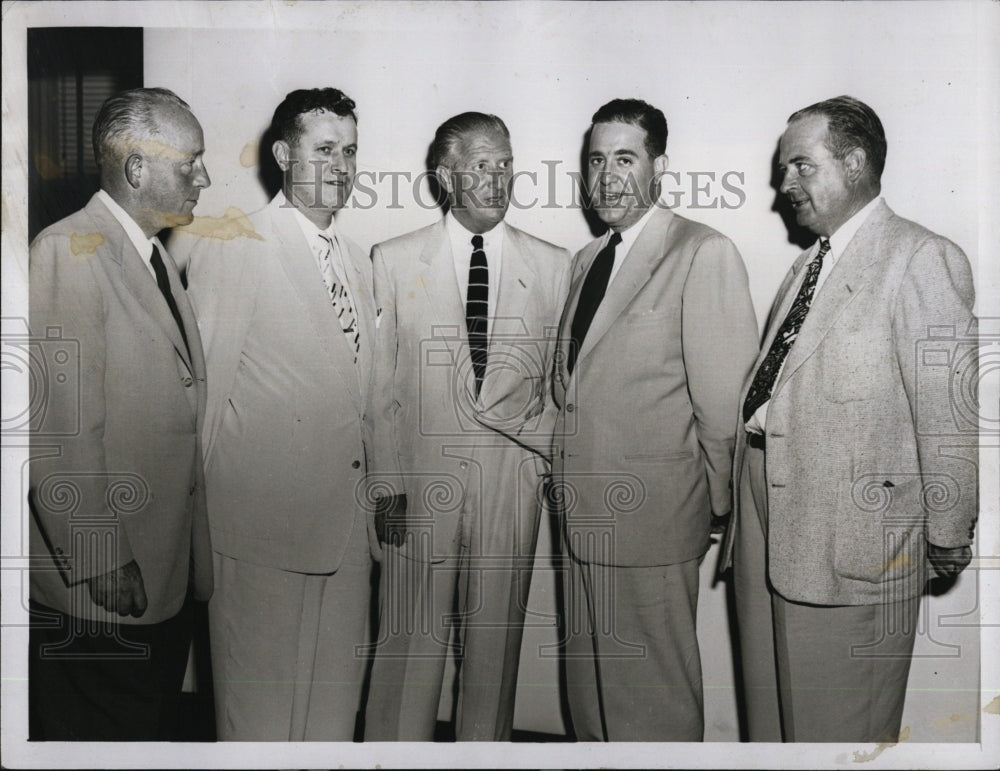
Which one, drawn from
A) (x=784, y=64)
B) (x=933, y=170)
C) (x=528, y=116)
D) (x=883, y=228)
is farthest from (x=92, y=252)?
(x=933, y=170)

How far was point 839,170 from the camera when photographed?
2449 mm

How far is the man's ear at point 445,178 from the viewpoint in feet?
8.18

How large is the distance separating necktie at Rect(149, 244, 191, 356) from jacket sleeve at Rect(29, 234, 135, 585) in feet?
0.48

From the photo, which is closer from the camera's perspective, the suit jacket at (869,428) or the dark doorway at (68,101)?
the suit jacket at (869,428)

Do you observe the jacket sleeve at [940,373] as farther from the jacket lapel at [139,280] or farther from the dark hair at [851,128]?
the jacket lapel at [139,280]

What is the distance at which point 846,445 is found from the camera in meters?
2.42

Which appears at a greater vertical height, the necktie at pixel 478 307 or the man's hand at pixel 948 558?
the necktie at pixel 478 307

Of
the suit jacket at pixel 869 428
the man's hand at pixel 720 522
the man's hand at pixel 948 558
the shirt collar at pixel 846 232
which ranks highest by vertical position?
the shirt collar at pixel 846 232

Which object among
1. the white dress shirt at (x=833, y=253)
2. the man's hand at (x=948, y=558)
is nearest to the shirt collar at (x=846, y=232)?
the white dress shirt at (x=833, y=253)

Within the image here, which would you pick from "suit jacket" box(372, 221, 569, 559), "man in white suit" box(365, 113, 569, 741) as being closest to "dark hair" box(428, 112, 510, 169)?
"man in white suit" box(365, 113, 569, 741)

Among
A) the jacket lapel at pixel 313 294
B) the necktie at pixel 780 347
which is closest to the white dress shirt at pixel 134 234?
the jacket lapel at pixel 313 294

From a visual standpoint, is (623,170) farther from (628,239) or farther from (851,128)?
(851,128)

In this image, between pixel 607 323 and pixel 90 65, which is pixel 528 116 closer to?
pixel 607 323

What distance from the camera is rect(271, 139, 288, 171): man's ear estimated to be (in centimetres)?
249
